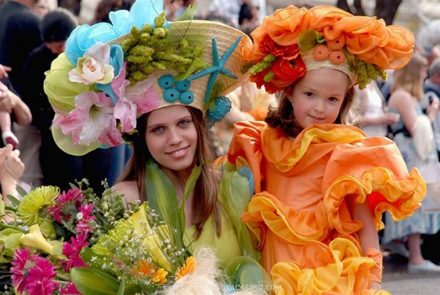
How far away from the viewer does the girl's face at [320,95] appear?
486 cm

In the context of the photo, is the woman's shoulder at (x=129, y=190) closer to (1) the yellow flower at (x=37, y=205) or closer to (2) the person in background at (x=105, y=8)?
(1) the yellow flower at (x=37, y=205)

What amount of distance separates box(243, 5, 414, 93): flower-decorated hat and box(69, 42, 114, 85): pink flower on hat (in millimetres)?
661

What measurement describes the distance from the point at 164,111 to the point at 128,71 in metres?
0.23

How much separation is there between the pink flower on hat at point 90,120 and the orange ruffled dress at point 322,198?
0.62 m

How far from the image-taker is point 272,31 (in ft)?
15.9

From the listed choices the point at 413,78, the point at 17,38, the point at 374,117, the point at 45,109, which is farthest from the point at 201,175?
the point at 413,78

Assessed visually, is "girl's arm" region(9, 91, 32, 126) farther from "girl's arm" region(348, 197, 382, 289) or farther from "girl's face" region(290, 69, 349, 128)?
"girl's arm" region(348, 197, 382, 289)

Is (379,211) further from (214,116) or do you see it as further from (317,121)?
(214,116)

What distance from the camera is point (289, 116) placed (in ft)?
16.6

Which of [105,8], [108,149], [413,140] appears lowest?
[413,140]

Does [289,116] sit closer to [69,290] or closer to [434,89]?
[69,290]

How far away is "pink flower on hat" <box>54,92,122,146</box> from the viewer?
4.66 m

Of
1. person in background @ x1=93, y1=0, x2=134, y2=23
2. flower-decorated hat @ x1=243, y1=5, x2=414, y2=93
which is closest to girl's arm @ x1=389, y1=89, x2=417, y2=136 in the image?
person in background @ x1=93, y1=0, x2=134, y2=23

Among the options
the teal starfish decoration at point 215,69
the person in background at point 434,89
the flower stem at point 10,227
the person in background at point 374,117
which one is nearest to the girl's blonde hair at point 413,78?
the person in background at point 434,89
